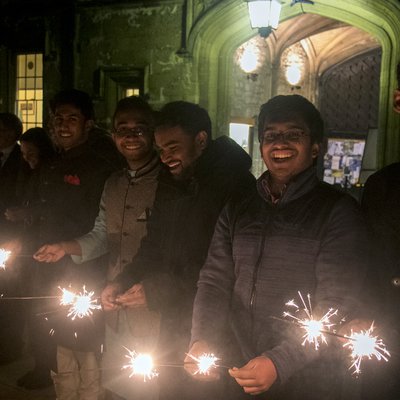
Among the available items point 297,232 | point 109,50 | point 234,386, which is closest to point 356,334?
point 297,232

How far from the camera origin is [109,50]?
9.68 metres

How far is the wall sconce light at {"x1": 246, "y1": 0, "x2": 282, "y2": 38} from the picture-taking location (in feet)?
26.6

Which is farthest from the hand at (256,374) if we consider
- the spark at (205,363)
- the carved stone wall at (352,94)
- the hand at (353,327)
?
the carved stone wall at (352,94)

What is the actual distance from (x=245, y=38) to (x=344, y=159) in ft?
22.4

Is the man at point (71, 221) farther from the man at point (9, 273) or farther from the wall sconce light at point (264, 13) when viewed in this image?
the wall sconce light at point (264, 13)

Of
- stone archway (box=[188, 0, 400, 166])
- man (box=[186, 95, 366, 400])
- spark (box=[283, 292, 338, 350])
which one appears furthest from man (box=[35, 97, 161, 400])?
stone archway (box=[188, 0, 400, 166])

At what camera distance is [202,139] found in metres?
3.11

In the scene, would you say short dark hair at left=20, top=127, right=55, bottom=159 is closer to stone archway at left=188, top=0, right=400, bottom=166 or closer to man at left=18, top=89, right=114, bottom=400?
man at left=18, top=89, right=114, bottom=400

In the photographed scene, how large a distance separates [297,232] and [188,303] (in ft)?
2.90

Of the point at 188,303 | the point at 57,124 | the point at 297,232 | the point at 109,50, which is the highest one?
the point at 109,50

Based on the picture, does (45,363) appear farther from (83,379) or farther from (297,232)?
(297,232)

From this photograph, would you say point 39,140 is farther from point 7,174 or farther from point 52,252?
point 52,252

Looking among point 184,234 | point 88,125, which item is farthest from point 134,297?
point 88,125

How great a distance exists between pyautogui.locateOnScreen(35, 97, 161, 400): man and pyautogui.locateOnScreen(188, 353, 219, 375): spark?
3.46ft
